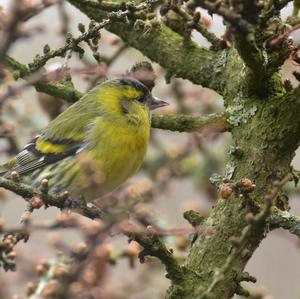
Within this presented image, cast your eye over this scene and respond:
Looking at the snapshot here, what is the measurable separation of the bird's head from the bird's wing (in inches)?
4.4

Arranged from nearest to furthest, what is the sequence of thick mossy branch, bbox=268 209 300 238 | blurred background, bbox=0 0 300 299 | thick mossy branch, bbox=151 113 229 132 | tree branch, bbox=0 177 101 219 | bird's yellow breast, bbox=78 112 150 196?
1. tree branch, bbox=0 177 101 219
2. blurred background, bbox=0 0 300 299
3. thick mossy branch, bbox=268 209 300 238
4. thick mossy branch, bbox=151 113 229 132
5. bird's yellow breast, bbox=78 112 150 196

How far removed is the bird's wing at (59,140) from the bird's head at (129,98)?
0.37 ft

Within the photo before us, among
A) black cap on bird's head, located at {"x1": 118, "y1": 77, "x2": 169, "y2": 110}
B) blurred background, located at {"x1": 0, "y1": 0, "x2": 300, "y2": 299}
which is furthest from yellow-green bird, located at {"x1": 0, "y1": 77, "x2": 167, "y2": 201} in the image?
blurred background, located at {"x1": 0, "y1": 0, "x2": 300, "y2": 299}

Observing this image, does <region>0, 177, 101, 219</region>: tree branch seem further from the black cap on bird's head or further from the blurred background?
the black cap on bird's head

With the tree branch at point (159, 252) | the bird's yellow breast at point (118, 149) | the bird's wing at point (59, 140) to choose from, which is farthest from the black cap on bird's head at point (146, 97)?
the tree branch at point (159, 252)

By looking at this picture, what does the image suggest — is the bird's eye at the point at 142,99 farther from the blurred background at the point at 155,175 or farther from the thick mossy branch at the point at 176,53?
the thick mossy branch at the point at 176,53

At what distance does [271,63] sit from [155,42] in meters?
0.76

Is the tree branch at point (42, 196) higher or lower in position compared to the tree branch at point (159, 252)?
higher

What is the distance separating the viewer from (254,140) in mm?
2830

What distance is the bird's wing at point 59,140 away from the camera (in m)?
4.12

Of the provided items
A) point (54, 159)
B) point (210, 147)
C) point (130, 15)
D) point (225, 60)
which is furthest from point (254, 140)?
point (210, 147)

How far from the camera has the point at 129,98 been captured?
4.32 m

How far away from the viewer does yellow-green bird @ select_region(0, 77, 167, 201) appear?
12.5 ft

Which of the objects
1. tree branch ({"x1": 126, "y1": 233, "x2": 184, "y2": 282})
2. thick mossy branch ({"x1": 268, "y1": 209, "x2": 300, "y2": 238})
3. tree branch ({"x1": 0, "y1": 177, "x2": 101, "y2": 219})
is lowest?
tree branch ({"x1": 126, "y1": 233, "x2": 184, "y2": 282})
